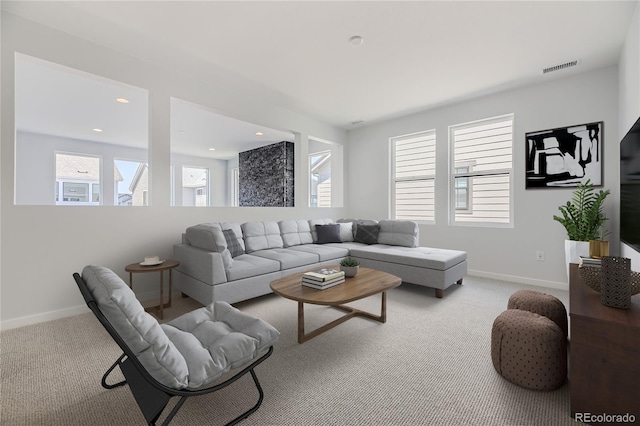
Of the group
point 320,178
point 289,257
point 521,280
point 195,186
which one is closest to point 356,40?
point 289,257

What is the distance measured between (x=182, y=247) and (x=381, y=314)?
2.26 meters

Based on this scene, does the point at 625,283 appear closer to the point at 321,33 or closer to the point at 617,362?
the point at 617,362

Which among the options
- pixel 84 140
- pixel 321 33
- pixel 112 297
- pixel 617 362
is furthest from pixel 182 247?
pixel 84 140

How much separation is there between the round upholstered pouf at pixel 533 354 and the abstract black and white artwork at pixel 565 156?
273 centimetres

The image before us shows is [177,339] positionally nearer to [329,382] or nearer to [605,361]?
[329,382]

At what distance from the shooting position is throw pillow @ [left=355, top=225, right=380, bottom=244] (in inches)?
176

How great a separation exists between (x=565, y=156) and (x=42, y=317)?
6054mm

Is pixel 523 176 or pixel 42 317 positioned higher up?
pixel 523 176

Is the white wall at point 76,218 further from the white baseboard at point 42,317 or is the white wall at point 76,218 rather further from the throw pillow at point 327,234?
the throw pillow at point 327,234

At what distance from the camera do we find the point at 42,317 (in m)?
2.59

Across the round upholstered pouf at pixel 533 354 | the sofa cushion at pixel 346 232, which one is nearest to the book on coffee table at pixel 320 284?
the round upholstered pouf at pixel 533 354

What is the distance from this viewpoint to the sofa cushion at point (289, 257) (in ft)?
10.9

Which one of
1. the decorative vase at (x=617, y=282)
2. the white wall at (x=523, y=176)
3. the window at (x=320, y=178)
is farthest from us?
the window at (x=320, y=178)

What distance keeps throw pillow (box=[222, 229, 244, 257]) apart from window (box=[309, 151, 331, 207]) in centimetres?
337
